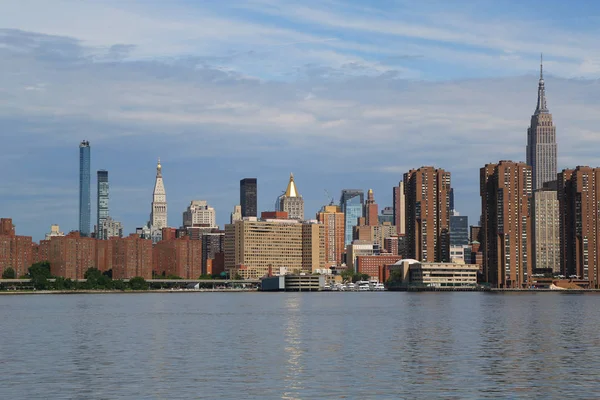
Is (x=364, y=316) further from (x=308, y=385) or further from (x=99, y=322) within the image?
(x=308, y=385)

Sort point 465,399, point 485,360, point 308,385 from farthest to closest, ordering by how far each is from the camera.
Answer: point 485,360
point 308,385
point 465,399

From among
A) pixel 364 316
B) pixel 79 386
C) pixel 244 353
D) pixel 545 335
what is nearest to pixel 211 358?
pixel 244 353

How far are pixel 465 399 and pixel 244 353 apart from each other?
2588 cm

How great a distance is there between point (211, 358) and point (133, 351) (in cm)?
846

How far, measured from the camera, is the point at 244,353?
73375mm

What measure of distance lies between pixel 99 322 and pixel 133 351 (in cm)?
4410

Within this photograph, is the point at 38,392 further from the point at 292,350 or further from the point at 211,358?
the point at 292,350

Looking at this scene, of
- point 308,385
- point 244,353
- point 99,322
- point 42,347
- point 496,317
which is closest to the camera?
point 308,385

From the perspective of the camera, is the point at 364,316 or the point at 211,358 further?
the point at 364,316

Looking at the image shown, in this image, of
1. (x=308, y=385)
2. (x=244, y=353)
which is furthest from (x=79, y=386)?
(x=244, y=353)

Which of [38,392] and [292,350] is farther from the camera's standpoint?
[292,350]

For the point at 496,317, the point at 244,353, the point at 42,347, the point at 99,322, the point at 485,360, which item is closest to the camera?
the point at 485,360

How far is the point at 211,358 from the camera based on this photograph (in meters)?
69.6

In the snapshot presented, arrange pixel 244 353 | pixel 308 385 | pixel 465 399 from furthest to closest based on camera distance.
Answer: pixel 244 353
pixel 308 385
pixel 465 399
